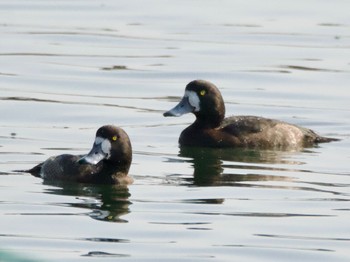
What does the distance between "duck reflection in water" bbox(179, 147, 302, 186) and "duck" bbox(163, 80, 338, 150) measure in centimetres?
14

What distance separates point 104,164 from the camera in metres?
13.8

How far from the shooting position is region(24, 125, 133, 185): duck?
13.7m

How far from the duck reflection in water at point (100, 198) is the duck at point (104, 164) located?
9cm

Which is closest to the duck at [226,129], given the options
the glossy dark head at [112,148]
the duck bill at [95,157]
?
the glossy dark head at [112,148]

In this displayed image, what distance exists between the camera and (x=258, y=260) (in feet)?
35.2

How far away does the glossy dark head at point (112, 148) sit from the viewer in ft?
45.0

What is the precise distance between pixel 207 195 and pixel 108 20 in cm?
1325

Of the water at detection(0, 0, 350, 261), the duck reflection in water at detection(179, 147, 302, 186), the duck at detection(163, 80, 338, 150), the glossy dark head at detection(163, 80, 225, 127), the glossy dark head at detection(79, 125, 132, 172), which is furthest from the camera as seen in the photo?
the glossy dark head at detection(163, 80, 225, 127)

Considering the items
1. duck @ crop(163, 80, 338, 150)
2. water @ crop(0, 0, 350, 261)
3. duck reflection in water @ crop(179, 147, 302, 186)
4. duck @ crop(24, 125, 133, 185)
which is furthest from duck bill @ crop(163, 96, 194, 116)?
duck @ crop(24, 125, 133, 185)

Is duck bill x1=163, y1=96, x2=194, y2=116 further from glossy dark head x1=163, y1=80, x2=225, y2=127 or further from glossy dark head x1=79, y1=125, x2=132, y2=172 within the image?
glossy dark head x1=79, y1=125, x2=132, y2=172

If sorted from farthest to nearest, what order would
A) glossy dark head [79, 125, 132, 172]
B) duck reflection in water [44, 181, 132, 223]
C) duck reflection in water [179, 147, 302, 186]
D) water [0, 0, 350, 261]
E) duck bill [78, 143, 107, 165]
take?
duck reflection in water [179, 147, 302, 186] → glossy dark head [79, 125, 132, 172] → duck bill [78, 143, 107, 165] → duck reflection in water [44, 181, 132, 223] → water [0, 0, 350, 261]

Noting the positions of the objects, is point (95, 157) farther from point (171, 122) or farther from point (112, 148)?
point (171, 122)

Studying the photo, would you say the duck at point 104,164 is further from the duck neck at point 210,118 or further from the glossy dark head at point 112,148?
the duck neck at point 210,118

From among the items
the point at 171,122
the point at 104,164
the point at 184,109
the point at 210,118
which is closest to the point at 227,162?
the point at 210,118
